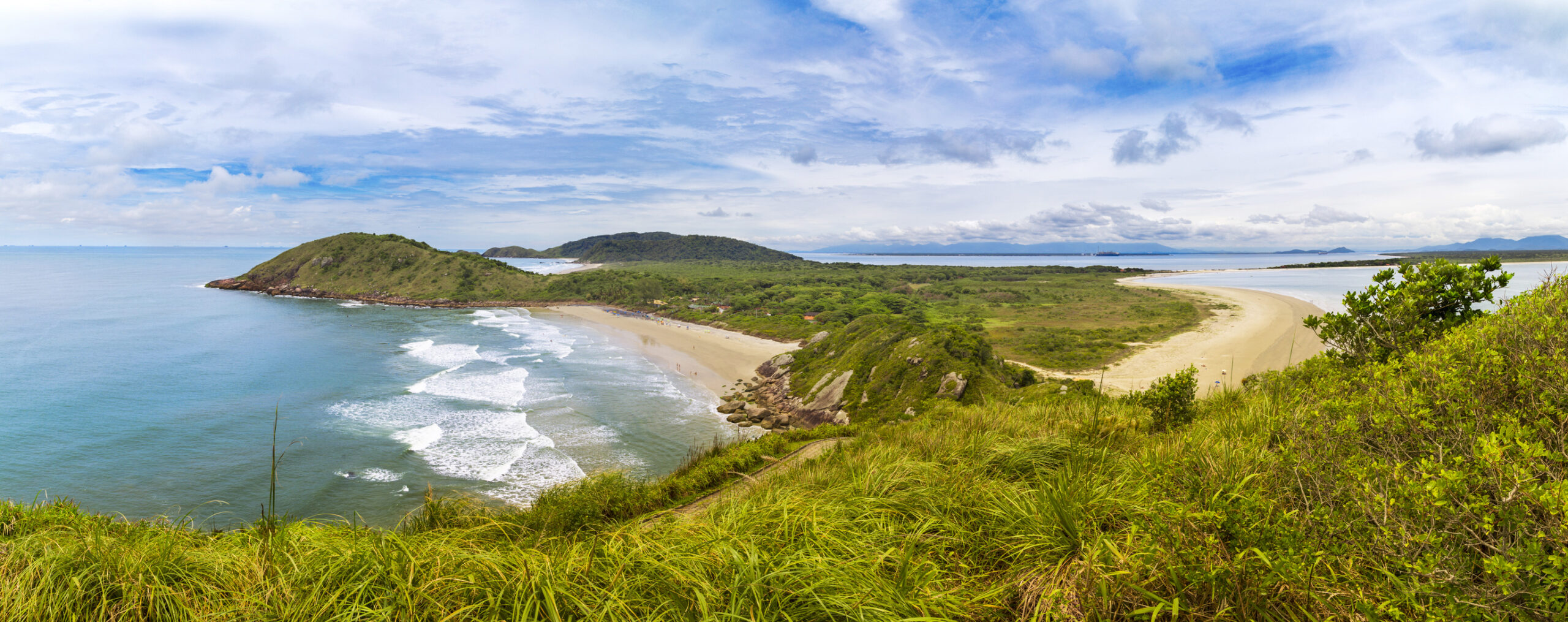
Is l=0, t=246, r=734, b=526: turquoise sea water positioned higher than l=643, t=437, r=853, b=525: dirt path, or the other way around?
l=643, t=437, r=853, b=525: dirt path

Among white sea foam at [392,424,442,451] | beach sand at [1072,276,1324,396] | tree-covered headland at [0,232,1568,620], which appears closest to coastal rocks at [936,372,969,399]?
beach sand at [1072,276,1324,396]

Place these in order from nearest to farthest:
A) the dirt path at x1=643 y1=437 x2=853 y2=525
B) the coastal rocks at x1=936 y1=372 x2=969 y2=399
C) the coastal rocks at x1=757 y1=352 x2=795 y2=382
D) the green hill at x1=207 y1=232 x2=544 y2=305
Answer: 1. the dirt path at x1=643 y1=437 x2=853 y2=525
2. the coastal rocks at x1=936 y1=372 x2=969 y2=399
3. the coastal rocks at x1=757 y1=352 x2=795 y2=382
4. the green hill at x1=207 y1=232 x2=544 y2=305

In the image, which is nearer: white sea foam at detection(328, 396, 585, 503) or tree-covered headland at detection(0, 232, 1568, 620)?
tree-covered headland at detection(0, 232, 1568, 620)

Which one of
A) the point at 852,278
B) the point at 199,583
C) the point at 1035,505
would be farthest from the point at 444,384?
the point at 852,278

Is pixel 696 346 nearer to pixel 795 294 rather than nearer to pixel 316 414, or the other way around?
pixel 316 414

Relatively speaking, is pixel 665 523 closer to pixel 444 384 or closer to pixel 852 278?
pixel 444 384

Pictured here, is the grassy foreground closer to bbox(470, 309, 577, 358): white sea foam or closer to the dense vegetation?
the dense vegetation
